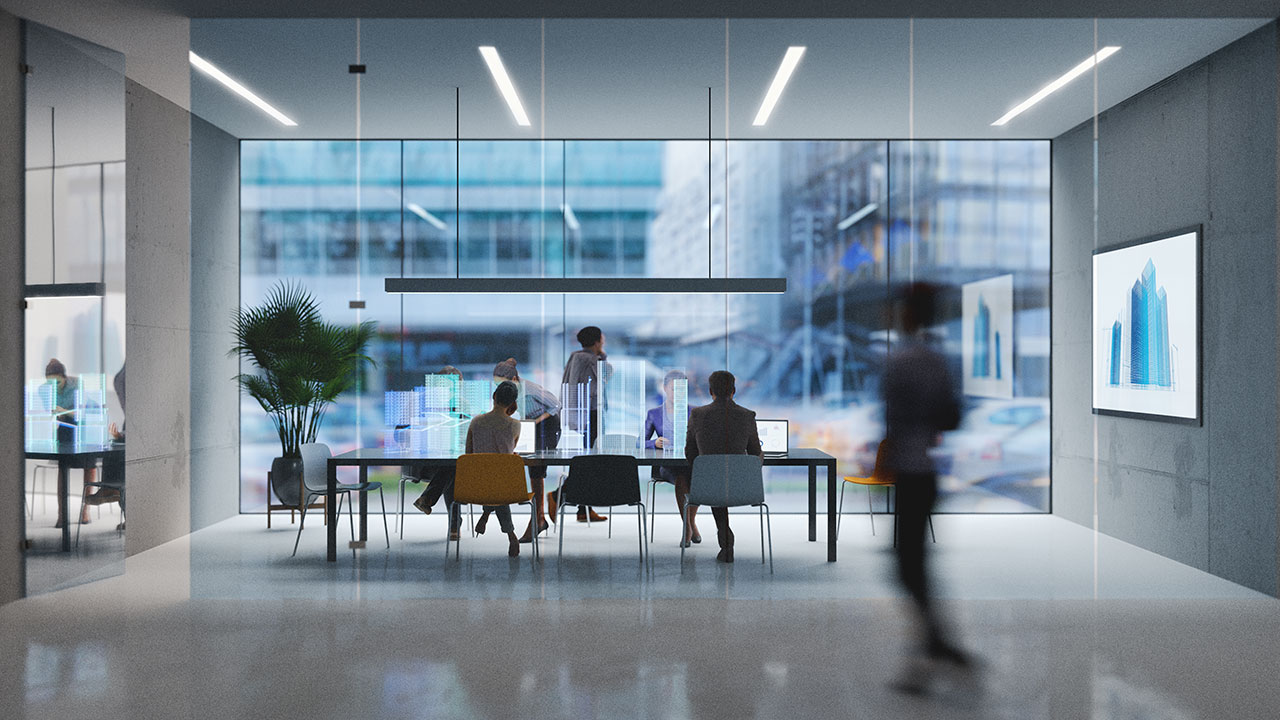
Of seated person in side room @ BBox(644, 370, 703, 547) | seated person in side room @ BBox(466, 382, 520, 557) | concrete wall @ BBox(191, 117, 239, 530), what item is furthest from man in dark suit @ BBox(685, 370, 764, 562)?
concrete wall @ BBox(191, 117, 239, 530)

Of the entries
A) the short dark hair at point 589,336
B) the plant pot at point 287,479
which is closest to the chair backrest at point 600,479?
the short dark hair at point 589,336

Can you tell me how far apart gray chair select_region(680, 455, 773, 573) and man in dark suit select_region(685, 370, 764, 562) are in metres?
0.26

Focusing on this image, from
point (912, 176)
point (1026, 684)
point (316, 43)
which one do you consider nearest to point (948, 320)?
point (912, 176)

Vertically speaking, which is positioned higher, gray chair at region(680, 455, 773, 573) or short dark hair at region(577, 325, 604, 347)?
short dark hair at region(577, 325, 604, 347)

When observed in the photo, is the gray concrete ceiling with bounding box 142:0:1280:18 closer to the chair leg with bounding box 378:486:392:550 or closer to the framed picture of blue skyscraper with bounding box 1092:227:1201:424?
the framed picture of blue skyscraper with bounding box 1092:227:1201:424

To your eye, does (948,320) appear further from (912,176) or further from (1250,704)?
(1250,704)

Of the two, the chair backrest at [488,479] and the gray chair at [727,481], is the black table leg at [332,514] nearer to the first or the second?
the chair backrest at [488,479]

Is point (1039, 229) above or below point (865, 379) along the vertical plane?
above

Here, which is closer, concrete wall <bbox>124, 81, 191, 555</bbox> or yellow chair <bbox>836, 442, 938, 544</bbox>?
concrete wall <bbox>124, 81, 191, 555</bbox>

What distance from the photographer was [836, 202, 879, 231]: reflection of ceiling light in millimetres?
7902

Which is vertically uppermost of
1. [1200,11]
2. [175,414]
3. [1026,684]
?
[1200,11]

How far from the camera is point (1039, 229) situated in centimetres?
739

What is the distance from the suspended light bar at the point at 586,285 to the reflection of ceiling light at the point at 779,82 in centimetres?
140

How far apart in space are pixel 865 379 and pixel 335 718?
5.98 m
